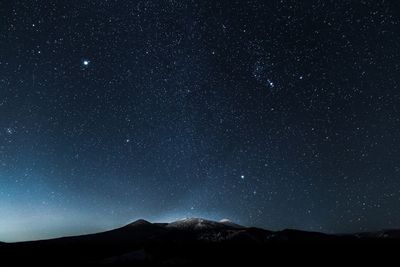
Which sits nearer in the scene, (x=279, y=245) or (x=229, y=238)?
(x=279, y=245)

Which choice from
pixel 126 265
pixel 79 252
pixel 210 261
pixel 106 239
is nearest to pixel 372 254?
pixel 210 261

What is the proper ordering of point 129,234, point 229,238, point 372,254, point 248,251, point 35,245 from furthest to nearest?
point 129,234 < point 35,245 < point 229,238 < point 248,251 < point 372,254

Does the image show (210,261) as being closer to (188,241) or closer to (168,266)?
(168,266)

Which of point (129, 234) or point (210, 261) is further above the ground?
point (129, 234)

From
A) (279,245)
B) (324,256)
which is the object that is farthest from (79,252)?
(324,256)

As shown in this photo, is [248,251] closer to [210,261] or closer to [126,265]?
[210,261]

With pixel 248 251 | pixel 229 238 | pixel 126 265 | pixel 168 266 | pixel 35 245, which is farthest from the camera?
pixel 35 245
